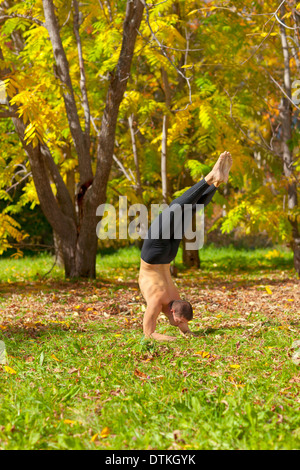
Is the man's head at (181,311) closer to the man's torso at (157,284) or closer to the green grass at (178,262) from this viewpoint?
the man's torso at (157,284)

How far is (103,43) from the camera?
914 centimetres

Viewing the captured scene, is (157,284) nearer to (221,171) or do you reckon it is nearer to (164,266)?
(164,266)

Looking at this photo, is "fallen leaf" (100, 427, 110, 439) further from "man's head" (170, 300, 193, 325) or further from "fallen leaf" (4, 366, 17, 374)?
"man's head" (170, 300, 193, 325)

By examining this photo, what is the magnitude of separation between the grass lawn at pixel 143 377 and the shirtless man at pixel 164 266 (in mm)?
250

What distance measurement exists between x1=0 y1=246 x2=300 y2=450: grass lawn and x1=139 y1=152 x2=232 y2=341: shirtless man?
9.8 inches

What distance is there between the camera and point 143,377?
398 cm

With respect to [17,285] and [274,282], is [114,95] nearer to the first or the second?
[17,285]

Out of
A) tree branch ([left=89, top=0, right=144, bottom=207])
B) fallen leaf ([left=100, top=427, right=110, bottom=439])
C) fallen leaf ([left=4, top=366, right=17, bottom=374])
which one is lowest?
fallen leaf ([left=100, top=427, right=110, bottom=439])

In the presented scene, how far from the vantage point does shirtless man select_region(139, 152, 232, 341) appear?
15.0ft

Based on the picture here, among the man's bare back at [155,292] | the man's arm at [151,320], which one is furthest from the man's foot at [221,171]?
the man's arm at [151,320]

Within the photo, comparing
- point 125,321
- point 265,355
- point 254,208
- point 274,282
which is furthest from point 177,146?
point 265,355

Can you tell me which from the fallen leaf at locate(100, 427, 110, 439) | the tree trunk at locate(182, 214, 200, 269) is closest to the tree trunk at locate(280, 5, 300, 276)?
the tree trunk at locate(182, 214, 200, 269)

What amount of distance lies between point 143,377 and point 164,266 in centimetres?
114

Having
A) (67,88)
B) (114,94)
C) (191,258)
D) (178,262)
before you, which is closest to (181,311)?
(114,94)
